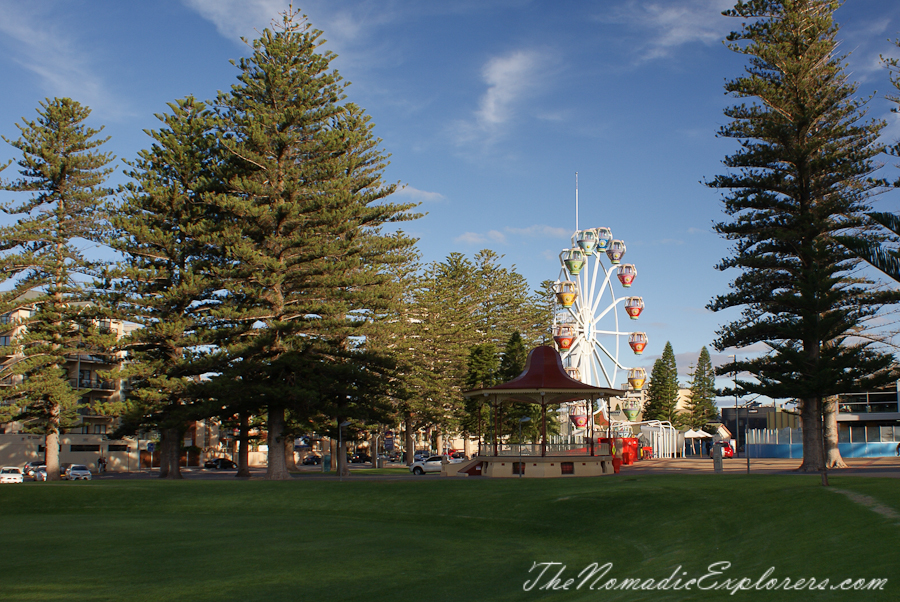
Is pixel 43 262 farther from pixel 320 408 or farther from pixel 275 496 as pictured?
pixel 275 496

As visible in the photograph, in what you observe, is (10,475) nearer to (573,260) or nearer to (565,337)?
(565,337)

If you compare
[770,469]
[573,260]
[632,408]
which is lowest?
[770,469]

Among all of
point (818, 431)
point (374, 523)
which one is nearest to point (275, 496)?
point (374, 523)

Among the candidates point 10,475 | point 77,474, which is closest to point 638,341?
point 77,474

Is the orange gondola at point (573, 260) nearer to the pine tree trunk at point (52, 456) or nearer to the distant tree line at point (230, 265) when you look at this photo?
the distant tree line at point (230, 265)

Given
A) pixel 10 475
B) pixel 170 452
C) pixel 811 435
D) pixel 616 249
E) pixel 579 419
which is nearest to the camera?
pixel 811 435

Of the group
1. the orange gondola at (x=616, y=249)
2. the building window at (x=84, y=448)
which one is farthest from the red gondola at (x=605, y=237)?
the building window at (x=84, y=448)

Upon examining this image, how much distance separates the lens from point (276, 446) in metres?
40.9

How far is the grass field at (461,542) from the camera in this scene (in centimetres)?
1124

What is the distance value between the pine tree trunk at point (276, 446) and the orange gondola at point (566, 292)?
3050 cm

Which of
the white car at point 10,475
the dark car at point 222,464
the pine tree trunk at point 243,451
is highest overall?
the pine tree trunk at point 243,451

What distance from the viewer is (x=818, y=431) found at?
3462 centimetres

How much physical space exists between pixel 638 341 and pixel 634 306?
325 centimetres

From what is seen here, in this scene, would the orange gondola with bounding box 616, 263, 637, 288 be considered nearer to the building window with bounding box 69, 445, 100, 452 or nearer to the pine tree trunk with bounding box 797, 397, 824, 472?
the pine tree trunk with bounding box 797, 397, 824, 472
